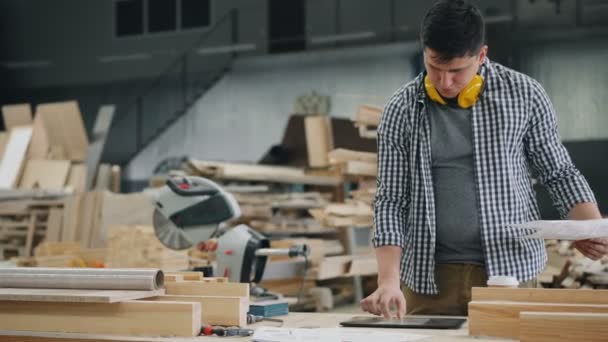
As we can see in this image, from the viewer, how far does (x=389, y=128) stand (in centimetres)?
285

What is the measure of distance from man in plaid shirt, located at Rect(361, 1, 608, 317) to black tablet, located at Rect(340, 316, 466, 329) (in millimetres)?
242

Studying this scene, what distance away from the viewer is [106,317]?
85.8 inches

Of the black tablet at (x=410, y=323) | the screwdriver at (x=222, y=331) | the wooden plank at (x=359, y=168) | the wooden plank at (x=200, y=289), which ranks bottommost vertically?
the black tablet at (x=410, y=323)

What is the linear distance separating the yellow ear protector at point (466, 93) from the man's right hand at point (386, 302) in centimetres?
69

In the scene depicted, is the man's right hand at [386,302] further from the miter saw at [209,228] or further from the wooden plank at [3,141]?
the wooden plank at [3,141]

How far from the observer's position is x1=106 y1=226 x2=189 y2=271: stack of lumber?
18.3ft

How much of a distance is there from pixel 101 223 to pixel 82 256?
154 centimetres

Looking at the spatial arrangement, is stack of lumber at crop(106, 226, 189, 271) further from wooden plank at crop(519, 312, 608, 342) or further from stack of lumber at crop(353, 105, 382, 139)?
wooden plank at crop(519, 312, 608, 342)

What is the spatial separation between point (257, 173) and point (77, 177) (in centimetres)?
303

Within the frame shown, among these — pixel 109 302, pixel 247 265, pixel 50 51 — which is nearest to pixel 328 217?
pixel 247 265

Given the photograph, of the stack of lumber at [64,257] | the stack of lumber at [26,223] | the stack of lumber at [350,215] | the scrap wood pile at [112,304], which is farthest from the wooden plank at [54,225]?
the scrap wood pile at [112,304]

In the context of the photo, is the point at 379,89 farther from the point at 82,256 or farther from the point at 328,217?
the point at 82,256

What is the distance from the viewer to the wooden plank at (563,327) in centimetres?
179

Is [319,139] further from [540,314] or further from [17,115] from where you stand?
[540,314]
